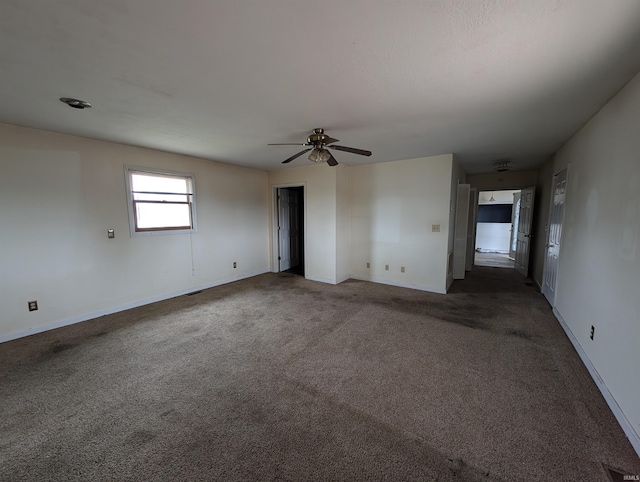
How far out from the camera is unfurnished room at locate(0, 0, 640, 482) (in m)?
1.39

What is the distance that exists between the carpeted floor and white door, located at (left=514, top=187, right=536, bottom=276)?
2.81m

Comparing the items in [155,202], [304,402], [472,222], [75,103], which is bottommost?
[304,402]

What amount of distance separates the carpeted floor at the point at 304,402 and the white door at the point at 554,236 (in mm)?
717

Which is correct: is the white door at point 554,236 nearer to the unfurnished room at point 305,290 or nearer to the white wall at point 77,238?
the unfurnished room at point 305,290

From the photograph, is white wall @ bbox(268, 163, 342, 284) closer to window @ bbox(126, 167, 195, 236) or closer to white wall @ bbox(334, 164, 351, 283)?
white wall @ bbox(334, 164, 351, 283)

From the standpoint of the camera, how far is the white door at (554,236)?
11.8 feet

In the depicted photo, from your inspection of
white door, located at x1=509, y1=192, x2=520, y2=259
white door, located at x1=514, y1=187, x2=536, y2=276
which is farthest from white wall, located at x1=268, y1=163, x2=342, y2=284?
white door, located at x1=509, y1=192, x2=520, y2=259

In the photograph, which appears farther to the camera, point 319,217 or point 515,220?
point 515,220

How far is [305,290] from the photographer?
15.2ft

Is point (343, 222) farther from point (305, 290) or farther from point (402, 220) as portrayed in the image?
point (305, 290)

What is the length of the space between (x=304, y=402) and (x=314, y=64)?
7.88ft

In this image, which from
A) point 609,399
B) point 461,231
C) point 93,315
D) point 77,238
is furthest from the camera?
point 461,231

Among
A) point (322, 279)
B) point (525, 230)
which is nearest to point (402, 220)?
point (322, 279)

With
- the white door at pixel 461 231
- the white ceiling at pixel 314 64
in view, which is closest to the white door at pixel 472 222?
the white door at pixel 461 231
